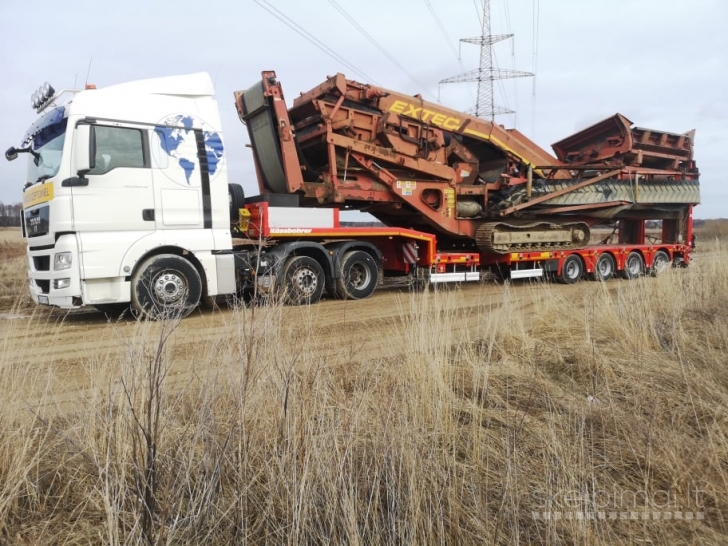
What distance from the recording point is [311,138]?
9.16 m

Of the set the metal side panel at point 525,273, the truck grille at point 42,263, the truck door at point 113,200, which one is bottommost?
the metal side panel at point 525,273

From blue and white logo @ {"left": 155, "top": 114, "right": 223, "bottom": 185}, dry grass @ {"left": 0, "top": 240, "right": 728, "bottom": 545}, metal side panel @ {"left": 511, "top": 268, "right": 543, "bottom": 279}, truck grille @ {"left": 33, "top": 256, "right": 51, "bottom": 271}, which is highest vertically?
blue and white logo @ {"left": 155, "top": 114, "right": 223, "bottom": 185}

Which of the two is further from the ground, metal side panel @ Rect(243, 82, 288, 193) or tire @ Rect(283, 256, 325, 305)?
metal side panel @ Rect(243, 82, 288, 193)

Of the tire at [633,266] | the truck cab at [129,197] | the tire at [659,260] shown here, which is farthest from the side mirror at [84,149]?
the tire at [659,260]

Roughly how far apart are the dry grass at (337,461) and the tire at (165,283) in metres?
3.67

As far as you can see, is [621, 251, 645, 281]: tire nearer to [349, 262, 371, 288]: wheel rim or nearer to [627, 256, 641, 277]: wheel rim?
[627, 256, 641, 277]: wheel rim

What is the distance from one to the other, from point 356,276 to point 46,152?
5.06 m

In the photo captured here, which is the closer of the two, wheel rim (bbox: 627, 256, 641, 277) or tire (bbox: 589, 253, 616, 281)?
tire (bbox: 589, 253, 616, 281)

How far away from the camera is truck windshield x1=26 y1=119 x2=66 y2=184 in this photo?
21.3 ft

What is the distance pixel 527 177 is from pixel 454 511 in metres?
10.3

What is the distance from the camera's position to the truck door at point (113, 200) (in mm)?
6352

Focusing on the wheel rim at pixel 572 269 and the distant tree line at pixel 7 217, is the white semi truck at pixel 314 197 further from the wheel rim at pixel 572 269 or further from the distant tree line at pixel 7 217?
the distant tree line at pixel 7 217

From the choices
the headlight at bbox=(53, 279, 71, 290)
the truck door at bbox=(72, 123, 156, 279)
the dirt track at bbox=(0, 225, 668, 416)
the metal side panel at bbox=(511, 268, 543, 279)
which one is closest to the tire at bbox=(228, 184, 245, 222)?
the truck door at bbox=(72, 123, 156, 279)

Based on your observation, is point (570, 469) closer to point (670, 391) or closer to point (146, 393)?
point (670, 391)
